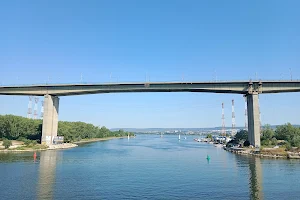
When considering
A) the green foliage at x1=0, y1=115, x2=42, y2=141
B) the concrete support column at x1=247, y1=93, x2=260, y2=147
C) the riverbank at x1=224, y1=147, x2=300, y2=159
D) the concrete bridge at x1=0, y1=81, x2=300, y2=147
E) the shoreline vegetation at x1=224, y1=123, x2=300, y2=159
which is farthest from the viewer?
the green foliage at x1=0, y1=115, x2=42, y2=141

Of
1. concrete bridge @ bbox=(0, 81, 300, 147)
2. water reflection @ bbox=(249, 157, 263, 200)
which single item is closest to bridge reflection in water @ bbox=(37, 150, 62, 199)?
water reflection @ bbox=(249, 157, 263, 200)

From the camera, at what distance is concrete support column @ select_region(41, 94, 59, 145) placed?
86.1 metres

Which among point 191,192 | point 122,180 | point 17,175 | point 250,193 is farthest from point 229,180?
point 17,175

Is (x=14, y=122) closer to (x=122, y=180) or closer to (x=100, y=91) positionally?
(x=100, y=91)

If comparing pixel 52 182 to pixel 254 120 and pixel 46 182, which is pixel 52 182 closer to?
pixel 46 182

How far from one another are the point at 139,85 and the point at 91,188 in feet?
184

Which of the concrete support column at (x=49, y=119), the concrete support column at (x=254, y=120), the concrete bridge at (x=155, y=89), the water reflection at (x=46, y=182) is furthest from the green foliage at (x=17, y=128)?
the concrete support column at (x=254, y=120)

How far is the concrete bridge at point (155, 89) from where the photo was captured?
246 ft

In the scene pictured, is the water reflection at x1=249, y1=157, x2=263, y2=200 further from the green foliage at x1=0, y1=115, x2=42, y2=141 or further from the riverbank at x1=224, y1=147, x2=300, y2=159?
the green foliage at x1=0, y1=115, x2=42, y2=141

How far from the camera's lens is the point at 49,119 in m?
87.1

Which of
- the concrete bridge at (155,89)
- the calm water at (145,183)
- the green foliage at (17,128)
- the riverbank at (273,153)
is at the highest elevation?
the concrete bridge at (155,89)

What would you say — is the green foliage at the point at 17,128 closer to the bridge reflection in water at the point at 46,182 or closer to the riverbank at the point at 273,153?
the bridge reflection in water at the point at 46,182

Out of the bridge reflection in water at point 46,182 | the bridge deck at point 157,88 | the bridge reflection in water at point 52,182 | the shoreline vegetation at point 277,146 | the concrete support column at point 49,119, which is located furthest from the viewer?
the concrete support column at point 49,119

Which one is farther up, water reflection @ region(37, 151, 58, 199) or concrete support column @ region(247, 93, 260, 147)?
concrete support column @ region(247, 93, 260, 147)
